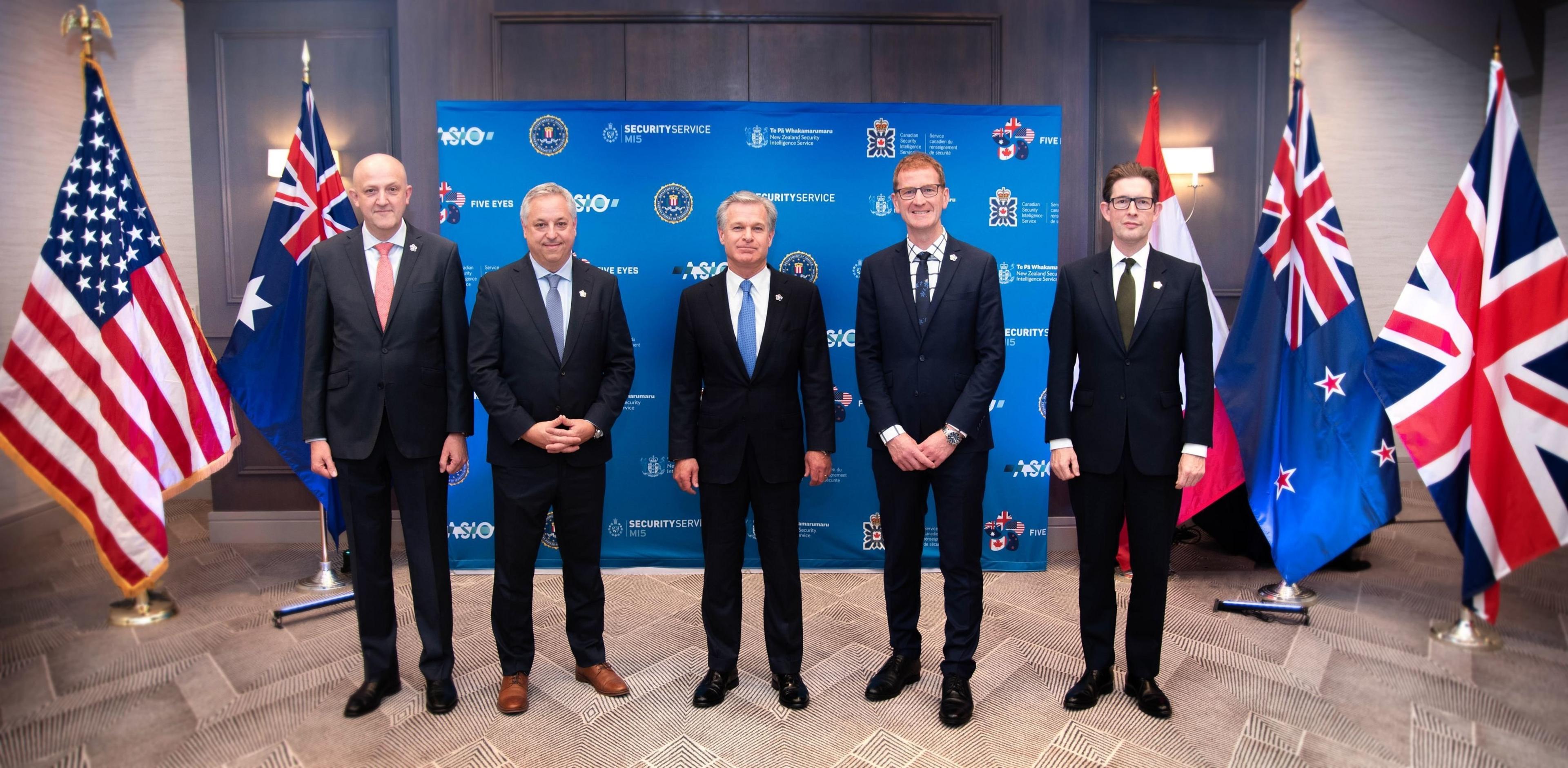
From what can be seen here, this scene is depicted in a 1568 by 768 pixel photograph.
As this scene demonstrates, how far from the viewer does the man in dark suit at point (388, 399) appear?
2.51 meters

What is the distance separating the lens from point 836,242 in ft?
13.3

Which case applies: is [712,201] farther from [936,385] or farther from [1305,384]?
[1305,384]

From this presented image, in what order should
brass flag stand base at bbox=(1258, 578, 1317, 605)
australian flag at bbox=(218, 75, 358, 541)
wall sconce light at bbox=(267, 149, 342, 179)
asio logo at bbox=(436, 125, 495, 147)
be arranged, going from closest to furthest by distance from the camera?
1. brass flag stand base at bbox=(1258, 578, 1317, 605)
2. australian flag at bbox=(218, 75, 358, 541)
3. asio logo at bbox=(436, 125, 495, 147)
4. wall sconce light at bbox=(267, 149, 342, 179)

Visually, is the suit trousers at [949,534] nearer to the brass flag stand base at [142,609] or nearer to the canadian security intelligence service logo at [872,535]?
the canadian security intelligence service logo at [872,535]

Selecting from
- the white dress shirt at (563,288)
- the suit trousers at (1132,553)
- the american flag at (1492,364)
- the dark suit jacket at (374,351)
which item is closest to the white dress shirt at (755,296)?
the white dress shirt at (563,288)

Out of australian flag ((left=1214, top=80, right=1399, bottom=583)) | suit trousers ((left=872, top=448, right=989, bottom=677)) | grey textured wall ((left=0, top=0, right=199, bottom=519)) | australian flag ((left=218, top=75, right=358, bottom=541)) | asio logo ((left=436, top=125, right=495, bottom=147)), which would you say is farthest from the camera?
asio logo ((left=436, top=125, right=495, bottom=147))

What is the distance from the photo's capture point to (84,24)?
1.79 metres

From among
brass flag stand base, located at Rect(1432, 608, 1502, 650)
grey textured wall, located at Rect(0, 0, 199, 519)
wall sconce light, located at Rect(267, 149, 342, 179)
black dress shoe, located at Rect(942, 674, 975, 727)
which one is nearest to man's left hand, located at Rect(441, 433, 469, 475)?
grey textured wall, located at Rect(0, 0, 199, 519)

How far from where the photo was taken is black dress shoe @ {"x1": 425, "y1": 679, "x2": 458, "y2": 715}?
2.64m

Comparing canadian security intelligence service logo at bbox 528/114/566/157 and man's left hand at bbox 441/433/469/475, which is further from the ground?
canadian security intelligence service logo at bbox 528/114/566/157

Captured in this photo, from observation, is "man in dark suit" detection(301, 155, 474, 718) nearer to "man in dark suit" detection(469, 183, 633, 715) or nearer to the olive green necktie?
"man in dark suit" detection(469, 183, 633, 715)

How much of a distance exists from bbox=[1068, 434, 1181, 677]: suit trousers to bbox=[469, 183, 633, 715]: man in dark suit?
5.64 ft

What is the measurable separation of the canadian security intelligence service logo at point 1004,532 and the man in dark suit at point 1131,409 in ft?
4.89

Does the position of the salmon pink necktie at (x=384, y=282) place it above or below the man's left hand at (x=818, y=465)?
above
